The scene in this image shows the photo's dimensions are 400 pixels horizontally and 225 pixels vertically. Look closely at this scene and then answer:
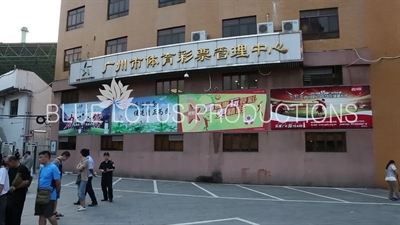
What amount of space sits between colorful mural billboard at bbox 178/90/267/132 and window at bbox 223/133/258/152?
37 centimetres

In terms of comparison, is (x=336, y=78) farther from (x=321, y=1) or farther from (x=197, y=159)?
(x=197, y=159)

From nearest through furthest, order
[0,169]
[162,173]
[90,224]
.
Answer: [0,169]
[90,224]
[162,173]

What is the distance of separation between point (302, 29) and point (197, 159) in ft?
27.7

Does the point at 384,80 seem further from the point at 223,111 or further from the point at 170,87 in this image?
the point at 170,87

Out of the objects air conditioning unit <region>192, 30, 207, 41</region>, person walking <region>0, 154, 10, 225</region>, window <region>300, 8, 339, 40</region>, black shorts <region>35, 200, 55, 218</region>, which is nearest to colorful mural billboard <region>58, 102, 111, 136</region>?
air conditioning unit <region>192, 30, 207, 41</region>

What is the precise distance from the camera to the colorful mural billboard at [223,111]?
15594 mm

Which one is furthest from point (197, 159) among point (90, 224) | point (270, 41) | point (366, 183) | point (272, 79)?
point (90, 224)

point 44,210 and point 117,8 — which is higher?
point 117,8

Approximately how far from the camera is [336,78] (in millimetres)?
15219

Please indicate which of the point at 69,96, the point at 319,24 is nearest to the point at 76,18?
the point at 69,96

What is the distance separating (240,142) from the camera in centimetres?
1578

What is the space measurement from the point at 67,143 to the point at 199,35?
11.3 metres

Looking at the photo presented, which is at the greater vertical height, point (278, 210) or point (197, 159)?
point (197, 159)

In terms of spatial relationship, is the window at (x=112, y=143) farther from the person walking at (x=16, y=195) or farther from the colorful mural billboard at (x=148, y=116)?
the person walking at (x=16, y=195)
